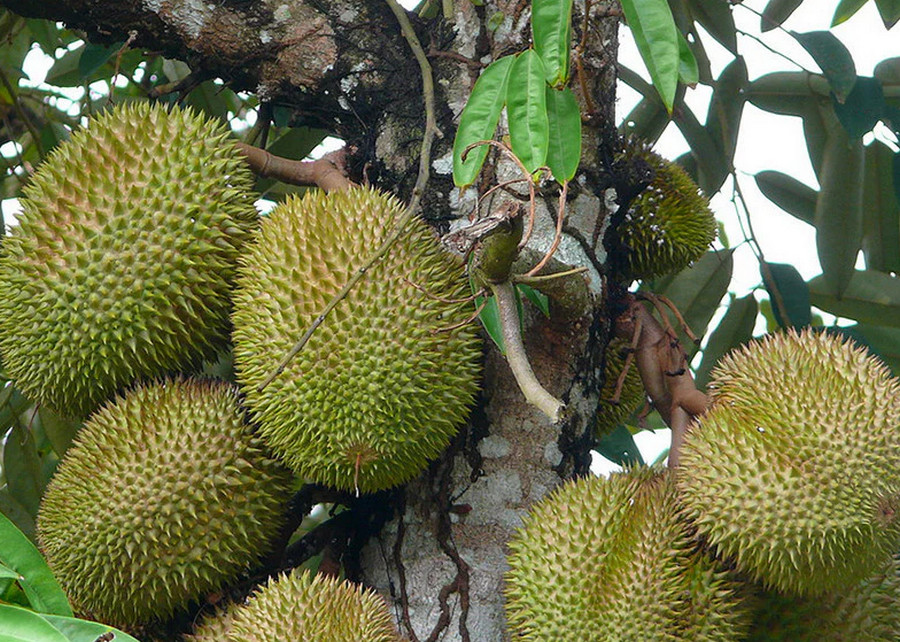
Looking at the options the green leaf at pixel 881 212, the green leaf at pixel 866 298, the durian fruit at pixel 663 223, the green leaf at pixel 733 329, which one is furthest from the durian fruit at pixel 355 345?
the green leaf at pixel 881 212

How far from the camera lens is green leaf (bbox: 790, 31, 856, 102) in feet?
6.86

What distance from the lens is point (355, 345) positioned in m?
1.38

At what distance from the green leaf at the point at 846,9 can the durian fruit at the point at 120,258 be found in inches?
62.3

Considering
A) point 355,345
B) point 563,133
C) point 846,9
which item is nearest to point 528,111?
point 563,133

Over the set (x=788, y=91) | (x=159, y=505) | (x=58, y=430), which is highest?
(x=788, y=91)

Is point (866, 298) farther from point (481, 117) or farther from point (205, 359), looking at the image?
point (205, 359)

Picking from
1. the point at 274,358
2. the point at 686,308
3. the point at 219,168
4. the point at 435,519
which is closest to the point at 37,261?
the point at 219,168

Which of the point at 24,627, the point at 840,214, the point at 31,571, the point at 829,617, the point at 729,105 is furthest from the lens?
the point at 729,105

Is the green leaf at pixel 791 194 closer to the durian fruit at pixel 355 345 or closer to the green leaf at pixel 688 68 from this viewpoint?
the green leaf at pixel 688 68

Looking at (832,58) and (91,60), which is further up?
(832,58)

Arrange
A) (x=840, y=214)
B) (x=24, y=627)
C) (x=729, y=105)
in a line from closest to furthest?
1. (x=24, y=627)
2. (x=840, y=214)
3. (x=729, y=105)

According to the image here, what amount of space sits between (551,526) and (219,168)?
32.1 inches

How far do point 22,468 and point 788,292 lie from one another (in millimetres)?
1911

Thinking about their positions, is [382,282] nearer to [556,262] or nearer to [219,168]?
[556,262]
